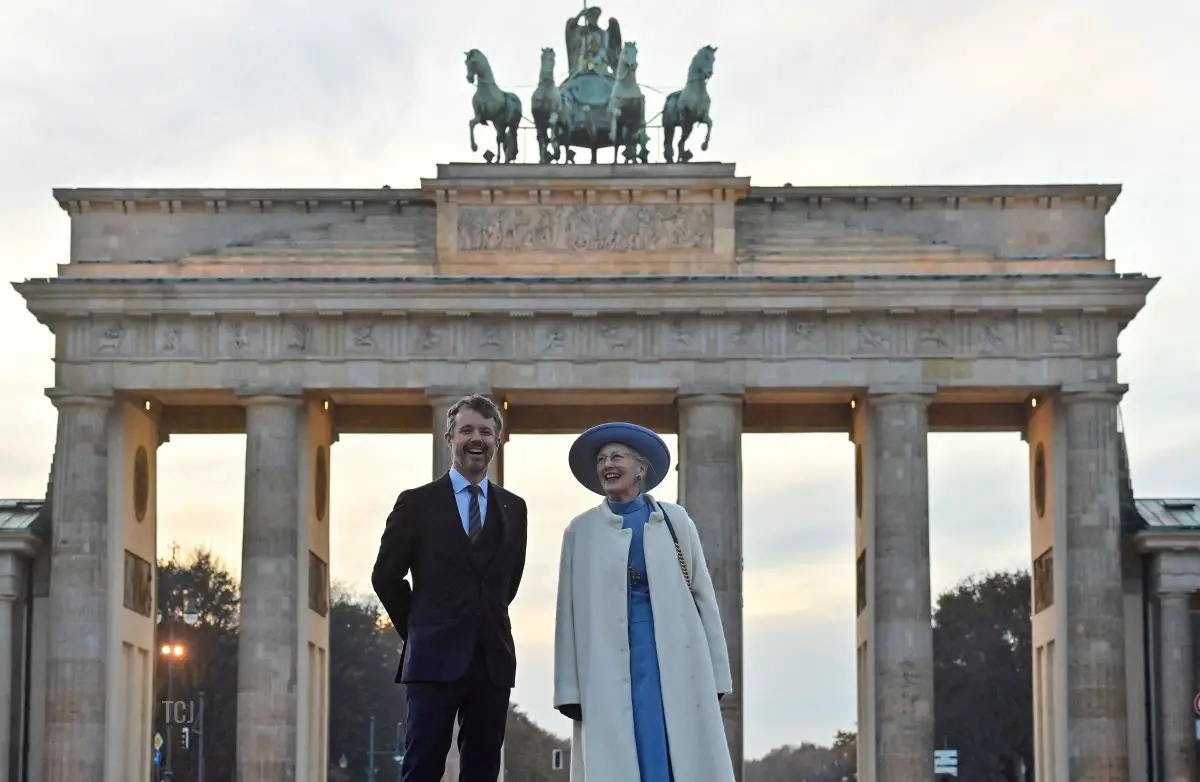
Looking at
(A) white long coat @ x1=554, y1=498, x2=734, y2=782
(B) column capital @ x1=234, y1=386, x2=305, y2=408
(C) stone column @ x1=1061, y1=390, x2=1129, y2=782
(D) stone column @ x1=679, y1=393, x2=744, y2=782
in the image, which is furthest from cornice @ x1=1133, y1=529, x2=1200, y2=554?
(A) white long coat @ x1=554, y1=498, x2=734, y2=782

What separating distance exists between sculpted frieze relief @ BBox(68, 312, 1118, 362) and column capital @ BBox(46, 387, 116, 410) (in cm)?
95

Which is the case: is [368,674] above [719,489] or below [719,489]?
below

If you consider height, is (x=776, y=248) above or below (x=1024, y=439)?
above

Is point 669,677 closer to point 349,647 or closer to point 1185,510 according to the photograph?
point 1185,510

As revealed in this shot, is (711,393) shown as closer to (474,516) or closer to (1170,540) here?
(1170,540)

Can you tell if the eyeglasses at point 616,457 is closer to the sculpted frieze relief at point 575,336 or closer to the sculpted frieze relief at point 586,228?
the sculpted frieze relief at point 575,336

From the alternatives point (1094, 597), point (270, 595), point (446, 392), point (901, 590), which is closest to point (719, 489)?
point (901, 590)

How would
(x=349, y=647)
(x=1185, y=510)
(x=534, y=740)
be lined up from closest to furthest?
1. (x=1185, y=510)
2. (x=349, y=647)
3. (x=534, y=740)

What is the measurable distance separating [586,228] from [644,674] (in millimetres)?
45917

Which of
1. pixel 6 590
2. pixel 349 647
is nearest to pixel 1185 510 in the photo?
pixel 6 590

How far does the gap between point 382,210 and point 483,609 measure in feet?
152

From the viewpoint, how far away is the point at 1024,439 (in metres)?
62.4

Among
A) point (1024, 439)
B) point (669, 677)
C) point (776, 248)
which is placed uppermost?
point (776, 248)

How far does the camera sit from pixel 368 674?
11444cm
